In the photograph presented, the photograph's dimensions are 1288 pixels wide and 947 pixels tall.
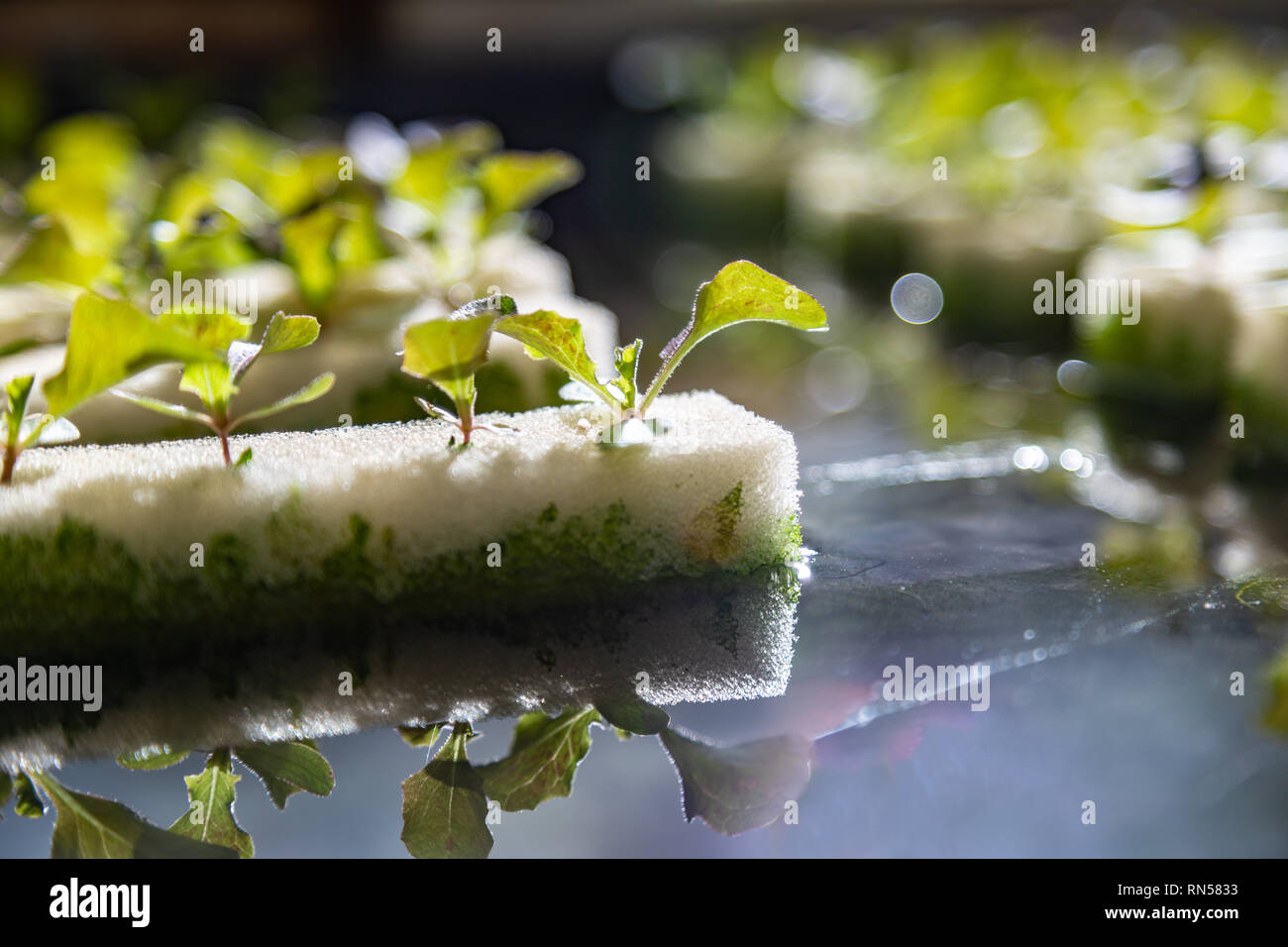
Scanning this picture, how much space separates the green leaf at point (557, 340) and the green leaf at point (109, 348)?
230 millimetres

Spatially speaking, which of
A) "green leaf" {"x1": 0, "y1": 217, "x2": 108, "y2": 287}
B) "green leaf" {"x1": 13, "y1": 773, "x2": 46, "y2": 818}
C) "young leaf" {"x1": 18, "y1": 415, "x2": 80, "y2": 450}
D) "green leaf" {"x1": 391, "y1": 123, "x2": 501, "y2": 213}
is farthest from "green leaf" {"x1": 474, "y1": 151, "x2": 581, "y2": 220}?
"green leaf" {"x1": 13, "y1": 773, "x2": 46, "y2": 818}

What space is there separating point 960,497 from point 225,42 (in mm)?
3950

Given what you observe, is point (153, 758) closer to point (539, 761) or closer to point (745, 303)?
point (539, 761)

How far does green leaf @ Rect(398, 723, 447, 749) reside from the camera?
0.85 meters

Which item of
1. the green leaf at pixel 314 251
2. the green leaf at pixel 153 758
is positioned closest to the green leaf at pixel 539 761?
the green leaf at pixel 153 758

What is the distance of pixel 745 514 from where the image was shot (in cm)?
103

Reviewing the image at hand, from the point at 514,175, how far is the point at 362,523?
2.40 feet

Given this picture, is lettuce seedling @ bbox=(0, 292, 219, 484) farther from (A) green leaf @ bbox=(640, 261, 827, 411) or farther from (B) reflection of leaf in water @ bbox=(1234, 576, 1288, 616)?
(B) reflection of leaf in water @ bbox=(1234, 576, 1288, 616)

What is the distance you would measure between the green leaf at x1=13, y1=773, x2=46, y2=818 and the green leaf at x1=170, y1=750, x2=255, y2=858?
0.09 metres

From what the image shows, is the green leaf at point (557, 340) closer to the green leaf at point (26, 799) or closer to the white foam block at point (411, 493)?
the white foam block at point (411, 493)

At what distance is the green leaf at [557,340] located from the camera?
936mm

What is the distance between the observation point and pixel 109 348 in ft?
2.86

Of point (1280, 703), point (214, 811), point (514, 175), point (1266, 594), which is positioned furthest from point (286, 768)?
point (514, 175)

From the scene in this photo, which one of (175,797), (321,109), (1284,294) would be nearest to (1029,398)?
(1284,294)
